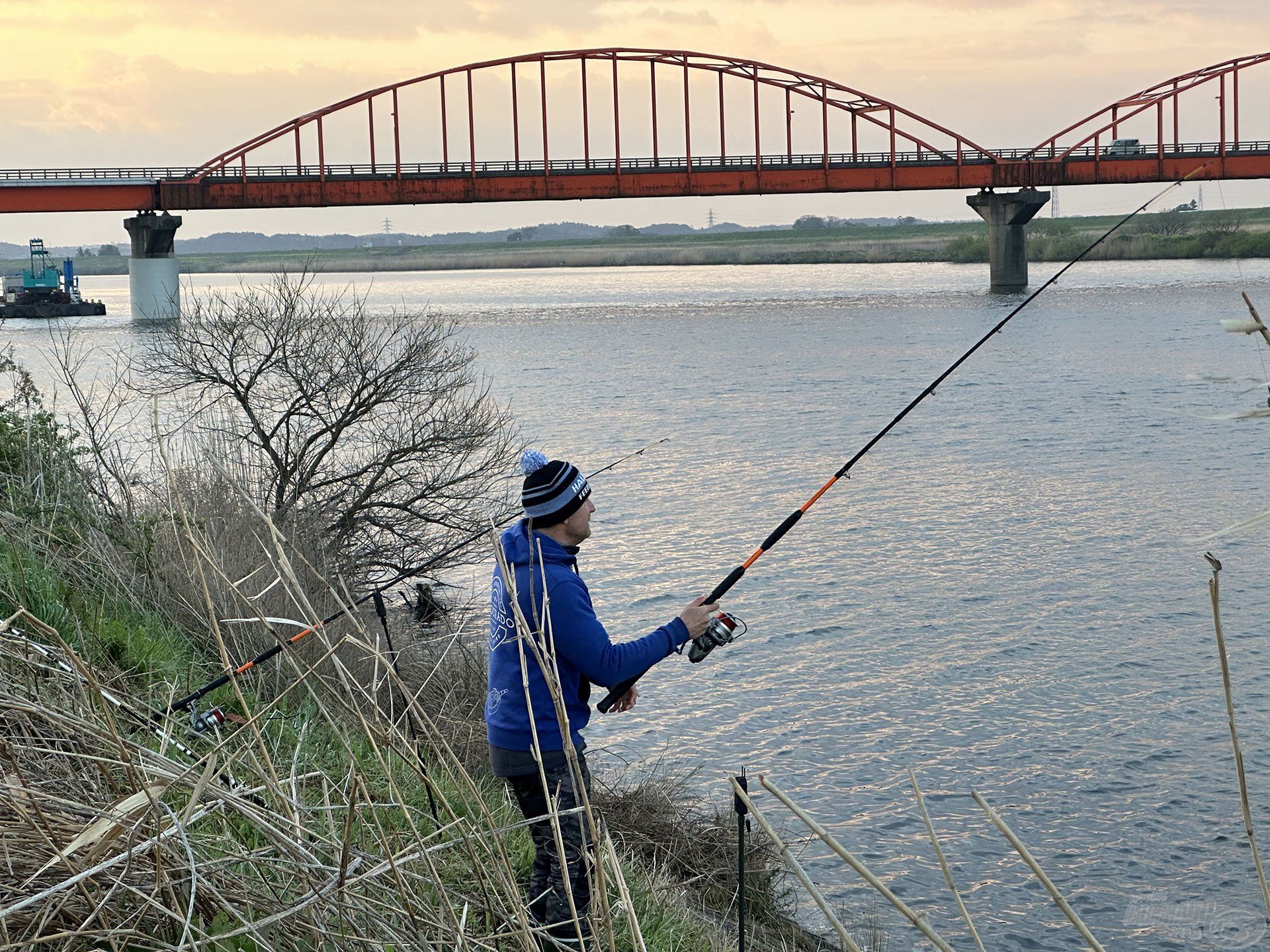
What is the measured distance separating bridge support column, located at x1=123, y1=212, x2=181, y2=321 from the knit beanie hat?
2581 inches

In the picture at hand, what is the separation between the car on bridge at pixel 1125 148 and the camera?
74.2 m

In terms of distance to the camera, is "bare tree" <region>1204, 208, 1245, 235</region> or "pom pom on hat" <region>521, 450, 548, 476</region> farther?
"bare tree" <region>1204, 208, 1245, 235</region>

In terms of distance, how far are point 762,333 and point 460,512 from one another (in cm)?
4152

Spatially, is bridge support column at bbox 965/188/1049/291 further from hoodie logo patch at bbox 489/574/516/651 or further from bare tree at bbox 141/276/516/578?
hoodie logo patch at bbox 489/574/516/651

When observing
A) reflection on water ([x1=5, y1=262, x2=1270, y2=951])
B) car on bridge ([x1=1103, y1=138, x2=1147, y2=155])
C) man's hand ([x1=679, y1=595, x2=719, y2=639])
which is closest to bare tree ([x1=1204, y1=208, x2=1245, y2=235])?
car on bridge ([x1=1103, y1=138, x2=1147, y2=155])

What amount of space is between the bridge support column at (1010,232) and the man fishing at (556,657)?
7177 cm

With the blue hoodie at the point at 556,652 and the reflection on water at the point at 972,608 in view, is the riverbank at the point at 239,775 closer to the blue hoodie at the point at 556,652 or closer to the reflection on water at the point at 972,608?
the blue hoodie at the point at 556,652

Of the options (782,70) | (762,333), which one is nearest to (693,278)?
(782,70)

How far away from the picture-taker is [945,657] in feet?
45.4

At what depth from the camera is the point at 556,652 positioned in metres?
4.51

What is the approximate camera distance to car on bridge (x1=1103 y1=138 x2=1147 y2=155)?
243 feet

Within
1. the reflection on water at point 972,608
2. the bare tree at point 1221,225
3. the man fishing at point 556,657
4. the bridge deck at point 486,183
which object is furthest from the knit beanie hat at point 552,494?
the bare tree at point 1221,225

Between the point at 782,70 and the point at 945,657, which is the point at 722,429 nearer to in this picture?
the point at 945,657

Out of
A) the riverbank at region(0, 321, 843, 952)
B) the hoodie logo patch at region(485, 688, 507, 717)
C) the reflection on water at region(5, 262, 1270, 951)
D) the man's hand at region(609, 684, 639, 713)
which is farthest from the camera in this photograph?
the reflection on water at region(5, 262, 1270, 951)
